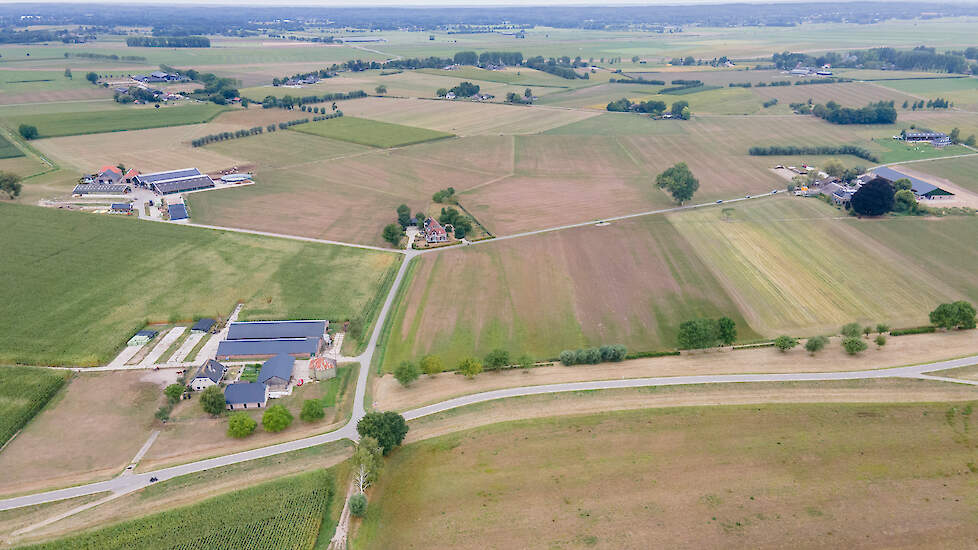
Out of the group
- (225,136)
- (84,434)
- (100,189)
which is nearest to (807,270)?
(84,434)

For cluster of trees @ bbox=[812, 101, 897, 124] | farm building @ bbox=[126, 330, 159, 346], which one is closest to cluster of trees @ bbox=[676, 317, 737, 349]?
farm building @ bbox=[126, 330, 159, 346]

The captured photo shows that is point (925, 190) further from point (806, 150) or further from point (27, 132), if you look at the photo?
point (27, 132)

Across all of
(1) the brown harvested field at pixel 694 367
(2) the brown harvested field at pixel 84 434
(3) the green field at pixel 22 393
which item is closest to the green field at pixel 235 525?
(2) the brown harvested field at pixel 84 434

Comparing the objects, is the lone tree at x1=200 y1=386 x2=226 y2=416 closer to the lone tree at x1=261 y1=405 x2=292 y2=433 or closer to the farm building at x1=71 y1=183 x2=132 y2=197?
the lone tree at x1=261 y1=405 x2=292 y2=433

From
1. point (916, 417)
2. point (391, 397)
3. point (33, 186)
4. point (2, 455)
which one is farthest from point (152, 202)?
point (916, 417)

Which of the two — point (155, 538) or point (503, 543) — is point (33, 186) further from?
point (503, 543)

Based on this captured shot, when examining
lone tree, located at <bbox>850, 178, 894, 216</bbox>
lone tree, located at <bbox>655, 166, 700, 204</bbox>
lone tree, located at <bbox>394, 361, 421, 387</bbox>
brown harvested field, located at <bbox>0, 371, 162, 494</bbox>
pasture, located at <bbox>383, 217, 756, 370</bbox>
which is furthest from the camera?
lone tree, located at <bbox>655, 166, 700, 204</bbox>

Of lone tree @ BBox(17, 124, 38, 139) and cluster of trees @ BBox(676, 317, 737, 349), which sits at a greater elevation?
lone tree @ BBox(17, 124, 38, 139)
